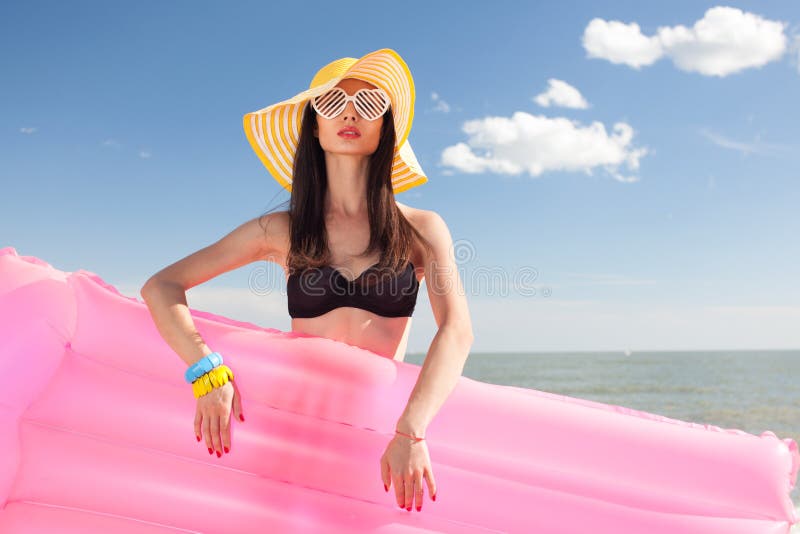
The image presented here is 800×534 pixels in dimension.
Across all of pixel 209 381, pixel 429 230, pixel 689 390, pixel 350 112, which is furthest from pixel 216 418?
pixel 689 390

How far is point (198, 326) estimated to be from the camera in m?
1.89

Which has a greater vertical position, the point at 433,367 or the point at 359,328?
the point at 359,328

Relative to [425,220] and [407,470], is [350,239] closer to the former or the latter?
[425,220]

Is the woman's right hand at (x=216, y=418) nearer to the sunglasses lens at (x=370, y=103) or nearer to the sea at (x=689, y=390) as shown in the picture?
the sunglasses lens at (x=370, y=103)

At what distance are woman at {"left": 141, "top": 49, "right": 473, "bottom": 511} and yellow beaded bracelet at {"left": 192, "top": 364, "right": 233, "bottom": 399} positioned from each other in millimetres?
180

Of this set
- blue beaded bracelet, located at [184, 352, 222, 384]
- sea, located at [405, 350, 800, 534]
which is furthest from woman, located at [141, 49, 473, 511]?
sea, located at [405, 350, 800, 534]

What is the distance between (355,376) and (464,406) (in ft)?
1.05

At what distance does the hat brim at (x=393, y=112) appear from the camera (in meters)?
2.17

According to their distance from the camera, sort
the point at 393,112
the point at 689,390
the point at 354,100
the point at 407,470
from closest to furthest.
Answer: the point at 407,470, the point at 354,100, the point at 393,112, the point at 689,390

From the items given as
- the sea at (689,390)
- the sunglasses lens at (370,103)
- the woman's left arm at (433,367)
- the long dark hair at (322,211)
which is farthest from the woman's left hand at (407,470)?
the sea at (689,390)

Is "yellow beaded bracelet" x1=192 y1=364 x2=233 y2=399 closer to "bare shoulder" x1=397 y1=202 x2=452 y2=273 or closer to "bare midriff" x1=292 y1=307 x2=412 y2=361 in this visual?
"bare midriff" x1=292 y1=307 x2=412 y2=361

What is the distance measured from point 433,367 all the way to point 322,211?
29.8 inches

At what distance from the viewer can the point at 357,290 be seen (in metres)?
2.05

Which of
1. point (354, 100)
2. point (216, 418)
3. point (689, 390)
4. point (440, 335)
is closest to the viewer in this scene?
point (216, 418)
